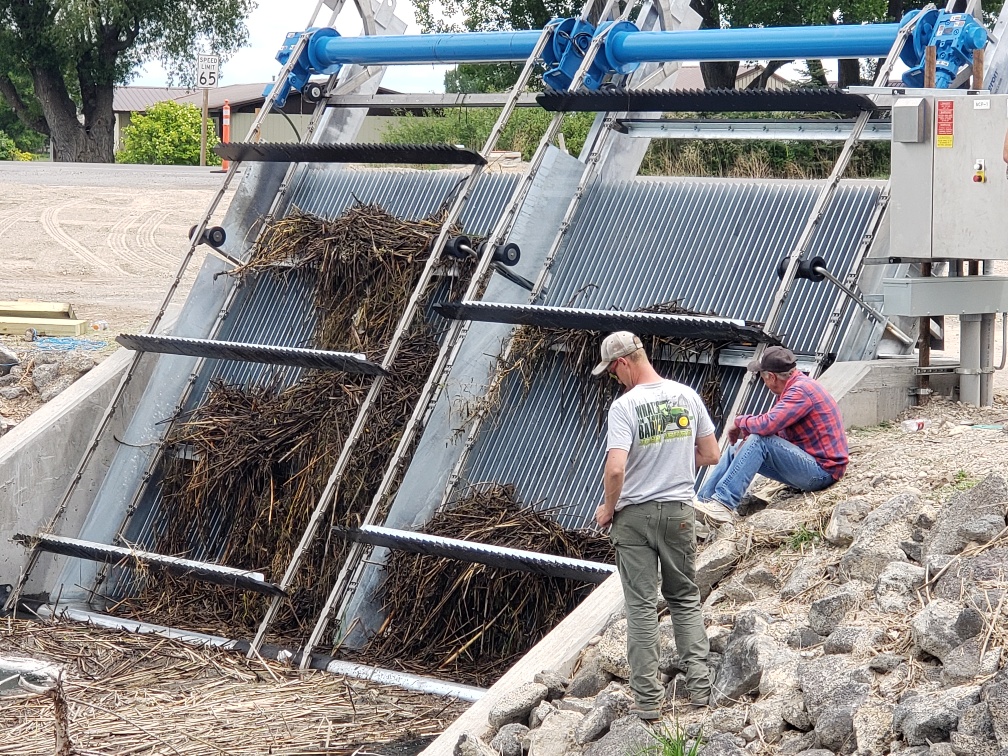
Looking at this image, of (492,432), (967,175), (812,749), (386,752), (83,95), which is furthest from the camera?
(83,95)

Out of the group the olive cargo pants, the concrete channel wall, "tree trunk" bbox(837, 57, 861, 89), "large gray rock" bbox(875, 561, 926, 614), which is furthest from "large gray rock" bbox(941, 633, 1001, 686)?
"tree trunk" bbox(837, 57, 861, 89)

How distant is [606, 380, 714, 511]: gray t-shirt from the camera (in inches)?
215

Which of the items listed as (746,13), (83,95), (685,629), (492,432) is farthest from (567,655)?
(83,95)

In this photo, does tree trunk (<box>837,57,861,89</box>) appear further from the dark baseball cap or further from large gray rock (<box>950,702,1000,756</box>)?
large gray rock (<box>950,702,1000,756</box>)

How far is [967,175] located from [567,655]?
3310mm

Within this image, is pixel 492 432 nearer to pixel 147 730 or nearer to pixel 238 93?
pixel 147 730

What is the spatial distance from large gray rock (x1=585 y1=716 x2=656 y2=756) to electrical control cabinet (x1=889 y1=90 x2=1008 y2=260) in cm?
336

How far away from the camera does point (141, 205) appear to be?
72.0 feet

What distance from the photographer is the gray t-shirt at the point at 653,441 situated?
5453 mm

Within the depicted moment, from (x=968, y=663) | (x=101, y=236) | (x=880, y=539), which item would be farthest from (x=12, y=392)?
(x=101, y=236)

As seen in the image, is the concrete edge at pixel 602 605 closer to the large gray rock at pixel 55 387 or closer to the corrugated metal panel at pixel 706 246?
the corrugated metal panel at pixel 706 246

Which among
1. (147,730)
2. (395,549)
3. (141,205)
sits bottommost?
(147,730)

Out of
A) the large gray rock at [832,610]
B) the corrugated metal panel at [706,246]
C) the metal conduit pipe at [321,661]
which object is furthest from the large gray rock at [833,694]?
the corrugated metal panel at [706,246]

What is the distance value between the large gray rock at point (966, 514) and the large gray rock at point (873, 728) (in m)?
1.02
